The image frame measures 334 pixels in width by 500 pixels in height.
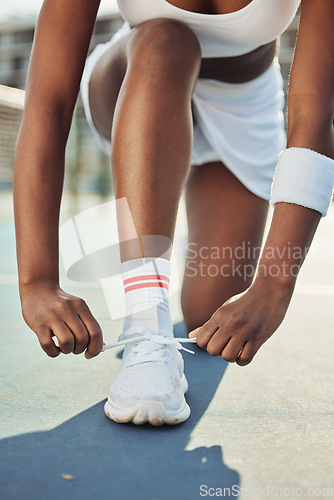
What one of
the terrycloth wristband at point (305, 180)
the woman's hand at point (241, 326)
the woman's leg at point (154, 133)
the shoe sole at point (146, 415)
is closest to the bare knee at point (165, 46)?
the woman's leg at point (154, 133)

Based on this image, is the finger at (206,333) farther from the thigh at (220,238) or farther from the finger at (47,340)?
the thigh at (220,238)

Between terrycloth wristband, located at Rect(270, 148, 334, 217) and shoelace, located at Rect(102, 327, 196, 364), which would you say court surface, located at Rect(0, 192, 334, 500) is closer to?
shoelace, located at Rect(102, 327, 196, 364)

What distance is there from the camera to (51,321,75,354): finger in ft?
2.22

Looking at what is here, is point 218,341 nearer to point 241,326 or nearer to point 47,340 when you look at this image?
Answer: point 241,326

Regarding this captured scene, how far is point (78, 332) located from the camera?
0.68 metres

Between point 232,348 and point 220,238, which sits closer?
point 232,348

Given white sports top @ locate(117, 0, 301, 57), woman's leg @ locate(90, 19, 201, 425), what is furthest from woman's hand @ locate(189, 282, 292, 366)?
white sports top @ locate(117, 0, 301, 57)

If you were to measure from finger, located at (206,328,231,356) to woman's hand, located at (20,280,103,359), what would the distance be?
0.13 meters

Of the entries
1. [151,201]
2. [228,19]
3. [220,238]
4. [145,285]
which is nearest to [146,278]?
[145,285]

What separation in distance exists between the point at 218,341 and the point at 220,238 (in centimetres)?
78

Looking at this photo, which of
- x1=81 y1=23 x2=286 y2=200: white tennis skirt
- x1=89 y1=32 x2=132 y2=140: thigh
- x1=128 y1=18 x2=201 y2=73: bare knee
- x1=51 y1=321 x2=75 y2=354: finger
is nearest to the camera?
x1=51 y1=321 x2=75 y2=354: finger

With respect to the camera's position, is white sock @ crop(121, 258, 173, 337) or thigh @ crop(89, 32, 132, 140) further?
thigh @ crop(89, 32, 132, 140)

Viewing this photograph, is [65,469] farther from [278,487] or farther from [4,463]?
[278,487]

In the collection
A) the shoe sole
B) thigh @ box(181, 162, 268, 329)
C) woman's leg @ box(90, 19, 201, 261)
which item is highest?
woman's leg @ box(90, 19, 201, 261)
